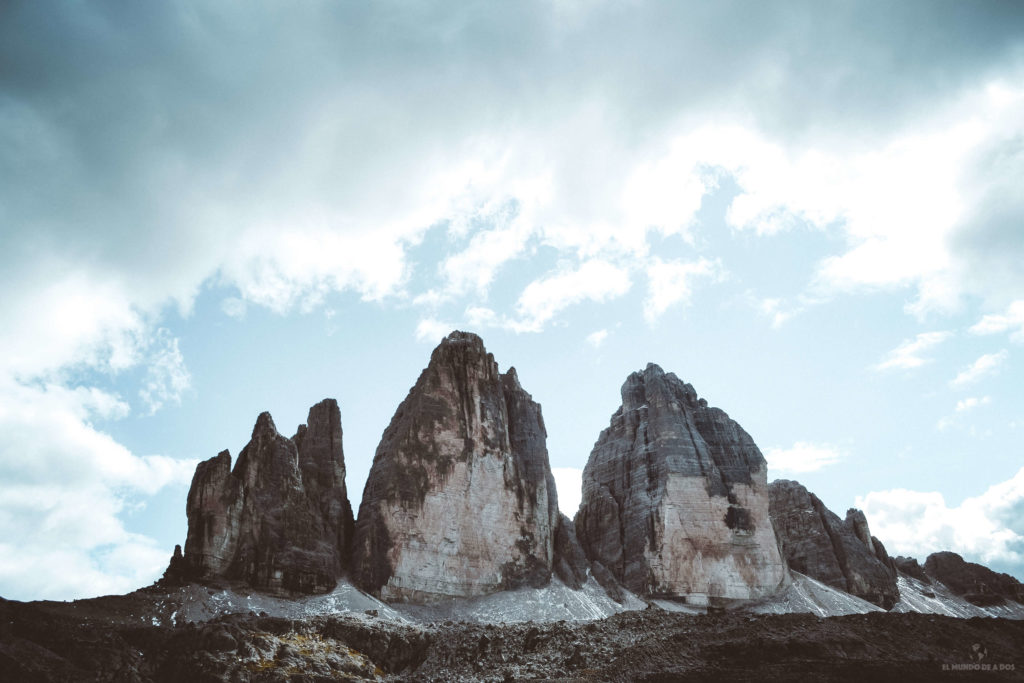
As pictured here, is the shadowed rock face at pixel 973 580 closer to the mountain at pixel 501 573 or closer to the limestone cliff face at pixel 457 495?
the mountain at pixel 501 573

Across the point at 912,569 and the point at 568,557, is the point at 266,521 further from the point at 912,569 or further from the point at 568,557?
the point at 912,569

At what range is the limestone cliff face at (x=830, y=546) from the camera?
77.2 meters

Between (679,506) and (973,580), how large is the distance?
55.0m

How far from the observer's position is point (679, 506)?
229ft

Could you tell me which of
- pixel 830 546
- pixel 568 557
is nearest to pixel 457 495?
pixel 568 557

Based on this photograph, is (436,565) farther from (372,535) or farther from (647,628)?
(647,628)

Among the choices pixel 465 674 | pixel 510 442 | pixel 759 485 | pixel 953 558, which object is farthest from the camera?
pixel 953 558

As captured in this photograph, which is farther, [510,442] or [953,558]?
[953,558]

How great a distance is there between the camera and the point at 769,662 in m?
40.1

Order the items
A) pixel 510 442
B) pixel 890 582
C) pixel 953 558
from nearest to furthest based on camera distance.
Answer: pixel 510 442 → pixel 890 582 → pixel 953 558

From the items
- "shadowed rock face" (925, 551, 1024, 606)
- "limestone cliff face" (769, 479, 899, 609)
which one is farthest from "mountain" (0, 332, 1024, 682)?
"shadowed rock face" (925, 551, 1024, 606)

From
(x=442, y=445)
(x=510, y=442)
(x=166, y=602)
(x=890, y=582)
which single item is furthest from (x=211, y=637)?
(x=890, y=582)

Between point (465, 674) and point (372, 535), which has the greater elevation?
point (372, 535)

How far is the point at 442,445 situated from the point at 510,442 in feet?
29.8
